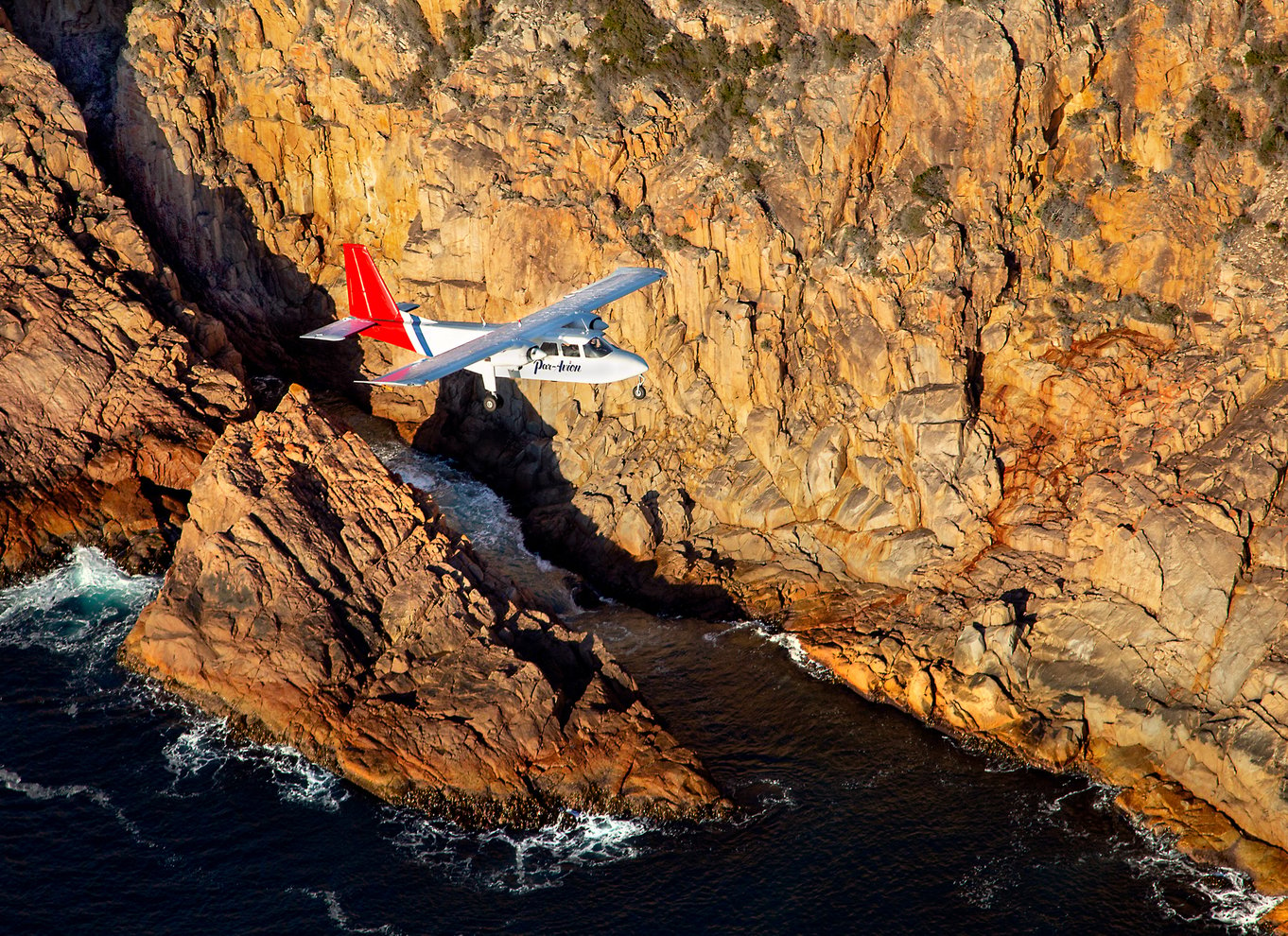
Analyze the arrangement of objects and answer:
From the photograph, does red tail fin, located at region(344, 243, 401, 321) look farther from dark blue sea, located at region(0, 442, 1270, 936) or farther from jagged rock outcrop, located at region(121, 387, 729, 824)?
dark blue sea, located at region(0, 442, 1270, 936)

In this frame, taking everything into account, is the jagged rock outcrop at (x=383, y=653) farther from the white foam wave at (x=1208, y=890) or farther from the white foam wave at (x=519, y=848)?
the white foam wave at (x=1208, y=890)

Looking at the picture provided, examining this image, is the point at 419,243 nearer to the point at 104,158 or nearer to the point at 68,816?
the point at 104,158

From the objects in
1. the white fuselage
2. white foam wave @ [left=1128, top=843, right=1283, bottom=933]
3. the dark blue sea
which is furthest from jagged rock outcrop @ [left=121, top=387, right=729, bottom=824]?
white foam wave @ [left=1128, top=843, right=1283, bottom=933]

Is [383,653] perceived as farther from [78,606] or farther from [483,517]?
[78,606]

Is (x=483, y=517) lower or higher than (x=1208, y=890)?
higher

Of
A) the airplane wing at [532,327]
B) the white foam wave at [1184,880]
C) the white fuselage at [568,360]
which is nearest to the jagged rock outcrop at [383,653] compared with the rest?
the airplane wing at [532,327]

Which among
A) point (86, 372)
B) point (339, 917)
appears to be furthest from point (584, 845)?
point (86, 372)

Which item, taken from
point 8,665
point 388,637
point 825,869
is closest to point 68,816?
point 8,665
